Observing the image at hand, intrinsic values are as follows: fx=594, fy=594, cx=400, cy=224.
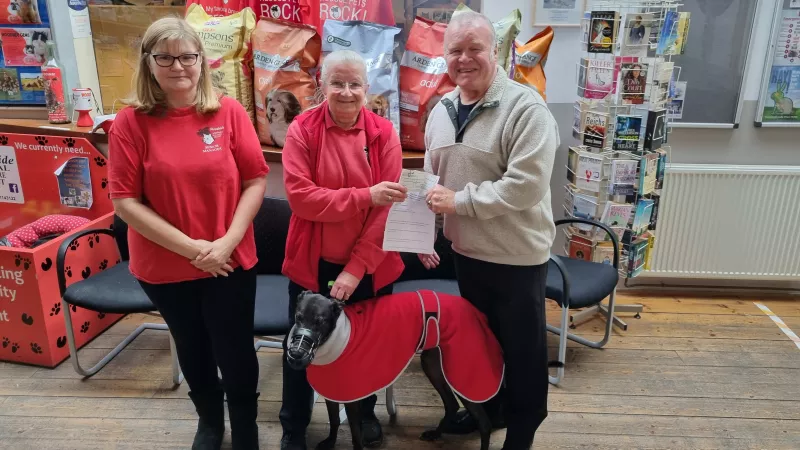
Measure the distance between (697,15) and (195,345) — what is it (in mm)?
2666

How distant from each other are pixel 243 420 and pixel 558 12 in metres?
2.20

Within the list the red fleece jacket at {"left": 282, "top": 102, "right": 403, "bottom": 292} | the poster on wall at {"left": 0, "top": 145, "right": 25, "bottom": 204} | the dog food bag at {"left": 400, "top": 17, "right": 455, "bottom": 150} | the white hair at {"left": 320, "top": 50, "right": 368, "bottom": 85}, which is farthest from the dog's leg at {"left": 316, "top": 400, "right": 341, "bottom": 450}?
the poster on wall at {"left": 0, "top": 145, "right": 25, "bottom": 204}

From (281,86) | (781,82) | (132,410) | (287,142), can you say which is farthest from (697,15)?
(132,410)

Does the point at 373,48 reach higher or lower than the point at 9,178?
higher

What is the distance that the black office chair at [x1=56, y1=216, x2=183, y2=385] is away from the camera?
89.4 inches

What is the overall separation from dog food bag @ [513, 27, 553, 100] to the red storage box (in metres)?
1.95

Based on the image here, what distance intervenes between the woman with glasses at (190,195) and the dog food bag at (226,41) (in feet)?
2.85

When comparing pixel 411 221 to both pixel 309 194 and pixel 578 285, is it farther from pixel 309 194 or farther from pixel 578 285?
pixel 578 285

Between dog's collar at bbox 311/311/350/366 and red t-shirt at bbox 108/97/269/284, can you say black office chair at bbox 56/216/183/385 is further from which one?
dog's collar at bbox 311/311/350/366

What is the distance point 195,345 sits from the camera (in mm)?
1848

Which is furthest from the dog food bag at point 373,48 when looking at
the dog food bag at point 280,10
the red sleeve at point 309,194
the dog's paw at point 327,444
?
the dog's paw at point 327,444

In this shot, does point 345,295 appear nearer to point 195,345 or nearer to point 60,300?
point 195,345

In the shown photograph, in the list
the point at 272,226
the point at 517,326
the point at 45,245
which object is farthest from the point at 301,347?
the point at 45,245

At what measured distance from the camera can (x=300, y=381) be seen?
6.33ft
